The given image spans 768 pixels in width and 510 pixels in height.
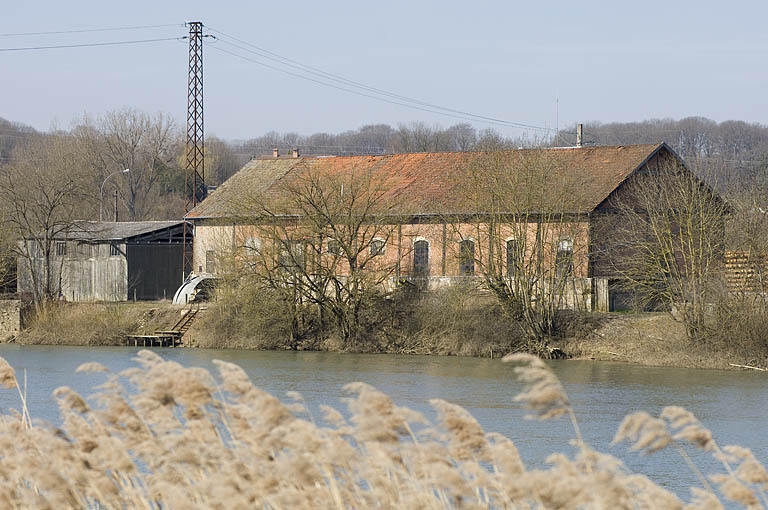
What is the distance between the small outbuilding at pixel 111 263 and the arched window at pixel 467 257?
40.9 feet

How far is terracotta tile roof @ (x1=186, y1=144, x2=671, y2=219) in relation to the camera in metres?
33.4

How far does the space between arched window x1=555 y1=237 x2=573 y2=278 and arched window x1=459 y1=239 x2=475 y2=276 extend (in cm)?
245

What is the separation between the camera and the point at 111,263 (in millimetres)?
43719

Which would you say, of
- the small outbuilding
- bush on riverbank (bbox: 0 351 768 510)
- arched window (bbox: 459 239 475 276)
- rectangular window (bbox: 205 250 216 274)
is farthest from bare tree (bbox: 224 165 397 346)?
bush on riverbank (bbox: 0 351 768 510)

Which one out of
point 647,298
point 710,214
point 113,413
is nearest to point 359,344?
point 647,298

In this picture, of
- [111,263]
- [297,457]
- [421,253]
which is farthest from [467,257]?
[297,457]

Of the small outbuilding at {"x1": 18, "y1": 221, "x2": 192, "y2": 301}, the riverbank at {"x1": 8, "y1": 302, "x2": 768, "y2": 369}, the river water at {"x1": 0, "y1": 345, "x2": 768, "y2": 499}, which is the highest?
the small outbuilding at {"x1": 18, "y1": 221, "x2": 192, "y2": 301}

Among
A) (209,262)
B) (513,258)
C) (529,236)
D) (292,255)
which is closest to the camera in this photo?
(513,258)

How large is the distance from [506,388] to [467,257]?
8391 millimetres

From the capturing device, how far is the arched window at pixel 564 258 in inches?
1305

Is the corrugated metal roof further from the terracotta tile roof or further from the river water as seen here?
the river water

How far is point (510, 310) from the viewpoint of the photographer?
32875 millimetres

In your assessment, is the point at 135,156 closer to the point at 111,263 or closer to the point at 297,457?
the point at 111,263

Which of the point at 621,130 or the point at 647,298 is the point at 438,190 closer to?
the point at 647,298
